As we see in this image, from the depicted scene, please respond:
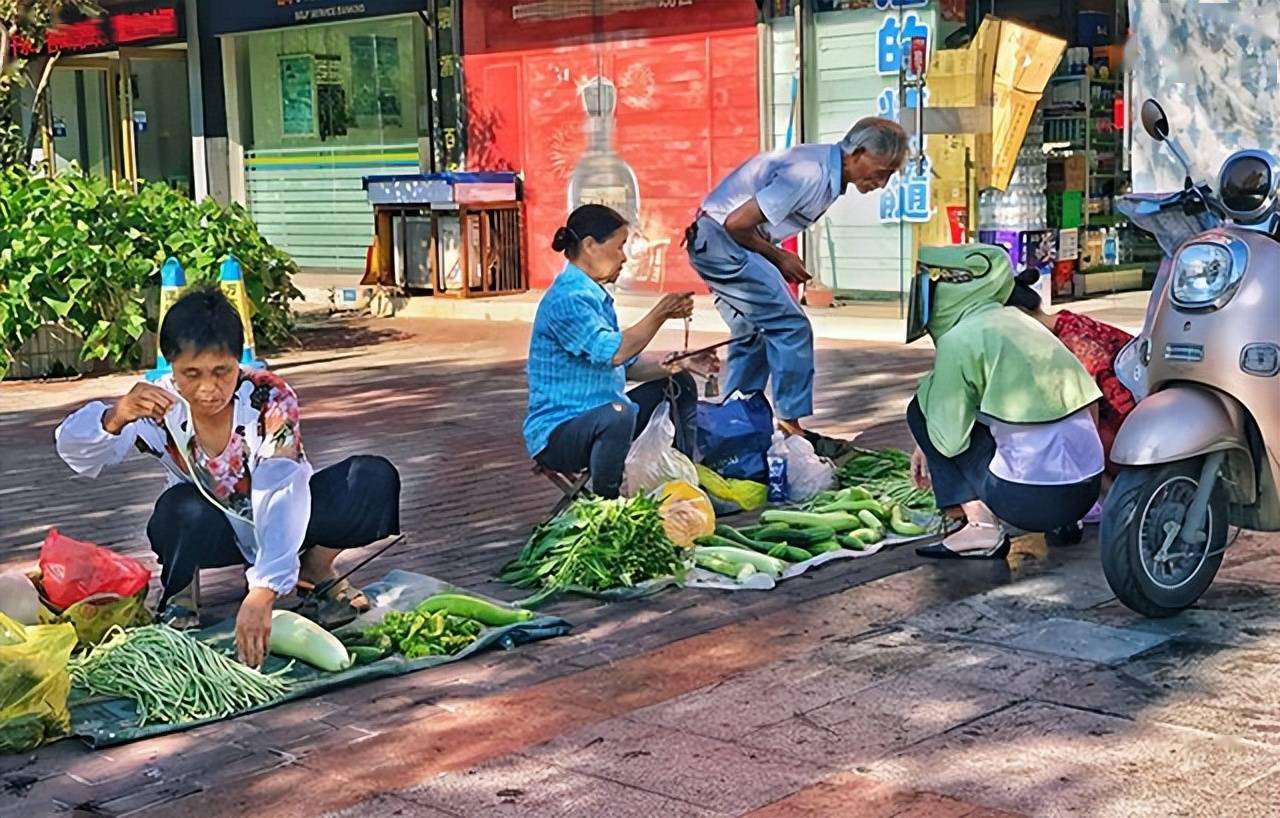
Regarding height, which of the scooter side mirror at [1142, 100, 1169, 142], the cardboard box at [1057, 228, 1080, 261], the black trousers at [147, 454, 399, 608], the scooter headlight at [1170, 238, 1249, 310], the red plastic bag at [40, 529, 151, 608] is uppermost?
the scooter side mirror at [1142, 100, 1169, 142]

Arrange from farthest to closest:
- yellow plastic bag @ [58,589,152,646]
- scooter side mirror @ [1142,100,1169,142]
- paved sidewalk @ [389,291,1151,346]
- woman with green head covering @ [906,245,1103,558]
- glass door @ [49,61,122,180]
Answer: glass door @ [49,61,122,180] → paved sidewalk @ [389,291,1151,346] → woman with green head covering @ [906,245,1103,558] → scooter side mirror @ [1142,100,1169,142] → yellow plastic bag @ [58,589,152,646]

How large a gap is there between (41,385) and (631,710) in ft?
28.2

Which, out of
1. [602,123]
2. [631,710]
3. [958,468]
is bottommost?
[631,710]

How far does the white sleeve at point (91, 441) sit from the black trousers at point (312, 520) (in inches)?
10.0

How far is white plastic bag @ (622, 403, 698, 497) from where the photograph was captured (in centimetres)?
668

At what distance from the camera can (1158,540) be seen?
5211mm

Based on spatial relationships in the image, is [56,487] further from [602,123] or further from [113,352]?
[602,123]

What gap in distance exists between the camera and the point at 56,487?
329 inches

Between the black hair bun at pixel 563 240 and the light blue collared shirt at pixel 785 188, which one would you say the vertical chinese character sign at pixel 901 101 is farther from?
the black hair bun at pixel 563 240

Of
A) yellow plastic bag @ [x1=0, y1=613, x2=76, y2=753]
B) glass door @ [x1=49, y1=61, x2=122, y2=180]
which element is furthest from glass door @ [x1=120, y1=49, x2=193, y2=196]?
yellow plastic bag @ [x1=0, y1=613, x2=76, y2=753]

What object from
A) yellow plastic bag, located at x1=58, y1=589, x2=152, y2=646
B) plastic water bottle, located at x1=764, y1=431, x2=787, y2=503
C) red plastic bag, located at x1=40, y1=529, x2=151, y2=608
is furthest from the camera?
plastic water bottle, located at x1=764, y1=431, x2=787, y2=503

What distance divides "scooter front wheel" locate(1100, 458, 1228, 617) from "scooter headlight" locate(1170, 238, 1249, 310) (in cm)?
49

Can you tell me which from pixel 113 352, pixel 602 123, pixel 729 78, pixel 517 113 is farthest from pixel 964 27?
pixel 113 352

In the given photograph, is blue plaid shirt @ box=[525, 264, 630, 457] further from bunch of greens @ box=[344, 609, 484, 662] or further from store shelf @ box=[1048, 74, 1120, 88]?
store shelf @ box=[1048, 74, 1120, 88]
